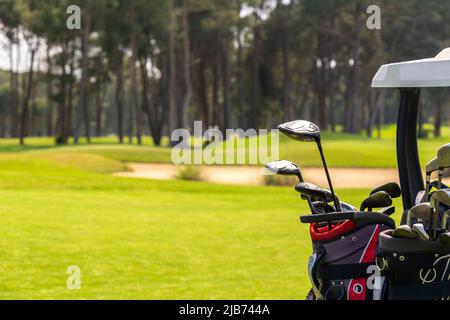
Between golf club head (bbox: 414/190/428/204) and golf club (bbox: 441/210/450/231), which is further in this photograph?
golf club head (bbox: 414/190/428/204)

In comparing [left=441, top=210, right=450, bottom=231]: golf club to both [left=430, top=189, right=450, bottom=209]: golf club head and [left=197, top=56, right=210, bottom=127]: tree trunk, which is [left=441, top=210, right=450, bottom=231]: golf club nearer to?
[left=430, top=189, right=450, bottom=209]: golf club head

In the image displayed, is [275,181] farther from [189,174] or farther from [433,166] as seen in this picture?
[433,166]

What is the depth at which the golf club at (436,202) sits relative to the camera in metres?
2.19

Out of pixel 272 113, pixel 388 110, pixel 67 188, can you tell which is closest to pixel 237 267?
pixel 67 188

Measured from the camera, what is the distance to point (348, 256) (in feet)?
8.20

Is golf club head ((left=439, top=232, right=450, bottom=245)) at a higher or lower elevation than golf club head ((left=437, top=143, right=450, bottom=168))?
lower

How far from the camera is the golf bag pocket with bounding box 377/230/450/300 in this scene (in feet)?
7.45

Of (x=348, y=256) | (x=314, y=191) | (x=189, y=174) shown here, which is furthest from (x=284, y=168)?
(x=189, y=174)

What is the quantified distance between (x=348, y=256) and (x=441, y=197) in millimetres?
435

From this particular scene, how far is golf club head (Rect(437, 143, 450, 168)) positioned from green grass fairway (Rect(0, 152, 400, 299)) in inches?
232

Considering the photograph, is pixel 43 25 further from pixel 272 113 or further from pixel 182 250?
pixel 182 250

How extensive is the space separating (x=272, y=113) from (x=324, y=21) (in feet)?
33.0

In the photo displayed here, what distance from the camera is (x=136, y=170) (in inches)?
Result: 1203

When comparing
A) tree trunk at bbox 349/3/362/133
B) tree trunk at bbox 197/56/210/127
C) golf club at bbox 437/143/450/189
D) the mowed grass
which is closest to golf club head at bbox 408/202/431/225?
golf club at bbox 437/143/450/189
